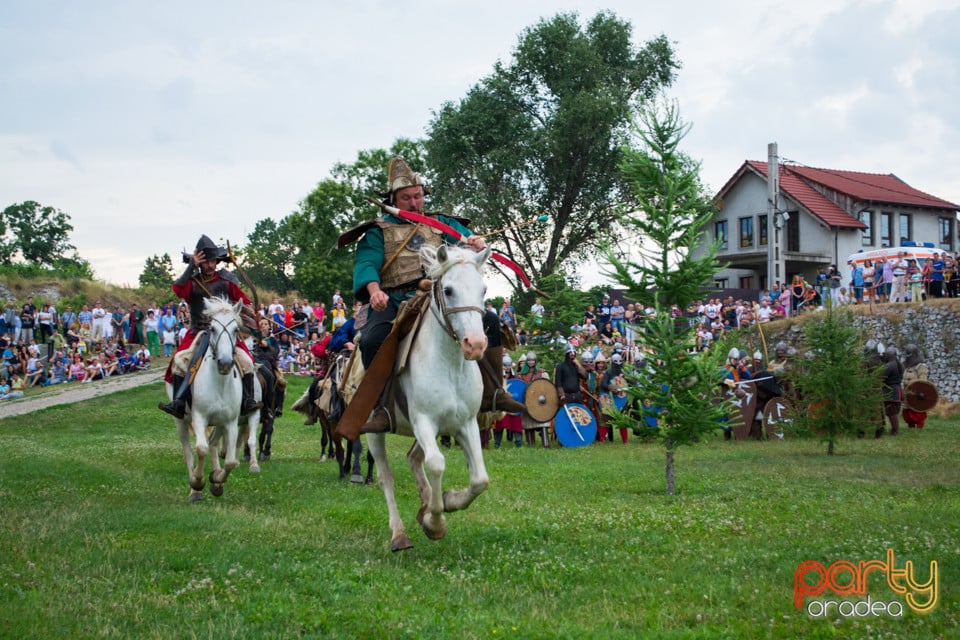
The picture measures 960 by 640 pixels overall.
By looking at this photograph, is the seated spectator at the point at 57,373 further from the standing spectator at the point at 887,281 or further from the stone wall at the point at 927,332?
the standing spectator at the point at 887,281

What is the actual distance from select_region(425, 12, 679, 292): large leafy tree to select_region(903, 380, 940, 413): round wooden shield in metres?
29.1

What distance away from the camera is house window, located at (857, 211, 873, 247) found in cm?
5809

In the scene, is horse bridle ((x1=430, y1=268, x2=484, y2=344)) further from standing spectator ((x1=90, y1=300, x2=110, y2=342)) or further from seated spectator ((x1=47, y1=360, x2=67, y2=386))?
standing spectator ((x1=90, y1=300, x2=110, y2=342))

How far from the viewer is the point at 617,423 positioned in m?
13.8

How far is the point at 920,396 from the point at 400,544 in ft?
70.0

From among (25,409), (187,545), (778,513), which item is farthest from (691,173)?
(25,409)

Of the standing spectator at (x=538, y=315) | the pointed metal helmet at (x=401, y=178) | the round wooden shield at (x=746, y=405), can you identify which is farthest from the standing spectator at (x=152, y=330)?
the pointed metal helmet at (x=401, y=178)

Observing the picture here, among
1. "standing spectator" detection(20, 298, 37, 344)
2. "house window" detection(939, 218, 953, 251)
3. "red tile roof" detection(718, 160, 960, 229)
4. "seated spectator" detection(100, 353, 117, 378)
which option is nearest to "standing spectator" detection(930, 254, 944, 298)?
"red tile roof" detection(718, 160, 960, 229)

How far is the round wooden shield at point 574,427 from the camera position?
22.5m

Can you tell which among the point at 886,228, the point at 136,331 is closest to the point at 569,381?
the point at 136,331

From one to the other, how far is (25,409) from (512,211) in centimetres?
3197

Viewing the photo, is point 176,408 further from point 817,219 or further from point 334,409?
point 817,219

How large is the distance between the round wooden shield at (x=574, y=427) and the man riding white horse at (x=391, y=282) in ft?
42.8

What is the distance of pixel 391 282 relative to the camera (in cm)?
965
